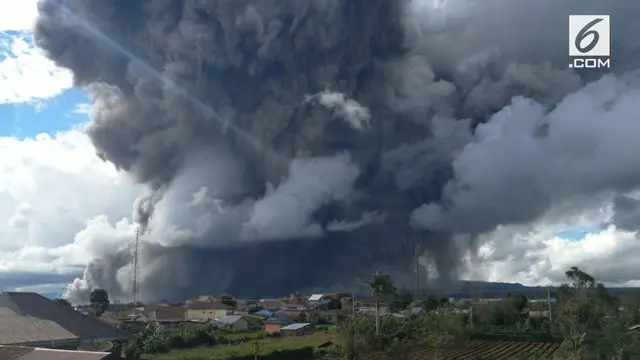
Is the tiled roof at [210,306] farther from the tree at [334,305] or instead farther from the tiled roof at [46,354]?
the tiled roof at [46,354]

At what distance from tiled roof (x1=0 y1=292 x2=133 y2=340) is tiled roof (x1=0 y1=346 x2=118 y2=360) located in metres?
14.3

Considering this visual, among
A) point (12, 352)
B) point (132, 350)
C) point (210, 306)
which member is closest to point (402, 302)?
point (210, 306)

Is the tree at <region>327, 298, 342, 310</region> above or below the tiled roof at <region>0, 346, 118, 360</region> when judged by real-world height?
below

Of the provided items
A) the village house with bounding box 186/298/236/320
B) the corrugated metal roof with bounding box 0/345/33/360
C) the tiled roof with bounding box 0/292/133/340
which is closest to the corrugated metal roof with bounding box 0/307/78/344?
the tiled roof with bounding box 0/292/133/340

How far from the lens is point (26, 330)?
37.8 m

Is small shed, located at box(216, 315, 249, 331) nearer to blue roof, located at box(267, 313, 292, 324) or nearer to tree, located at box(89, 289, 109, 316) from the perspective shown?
blue roof, located at box(267, 313, 292, 324)

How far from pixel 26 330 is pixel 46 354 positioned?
15224 mm

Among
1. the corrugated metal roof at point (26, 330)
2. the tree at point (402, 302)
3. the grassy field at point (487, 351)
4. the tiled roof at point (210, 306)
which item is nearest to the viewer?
the corrugated metal roof at point (26, 330)

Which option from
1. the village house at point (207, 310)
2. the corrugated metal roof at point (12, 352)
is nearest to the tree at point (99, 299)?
the village house at point (207, 310)

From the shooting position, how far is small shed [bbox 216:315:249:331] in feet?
229

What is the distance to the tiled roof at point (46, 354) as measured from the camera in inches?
851

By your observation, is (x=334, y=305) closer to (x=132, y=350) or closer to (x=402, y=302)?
(x=402, y=302)

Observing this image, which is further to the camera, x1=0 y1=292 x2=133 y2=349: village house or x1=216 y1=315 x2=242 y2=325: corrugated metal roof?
x1=216 y1=315 x2=242 y2=325: corrugated metal roof

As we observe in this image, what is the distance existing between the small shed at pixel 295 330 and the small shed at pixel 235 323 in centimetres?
551
